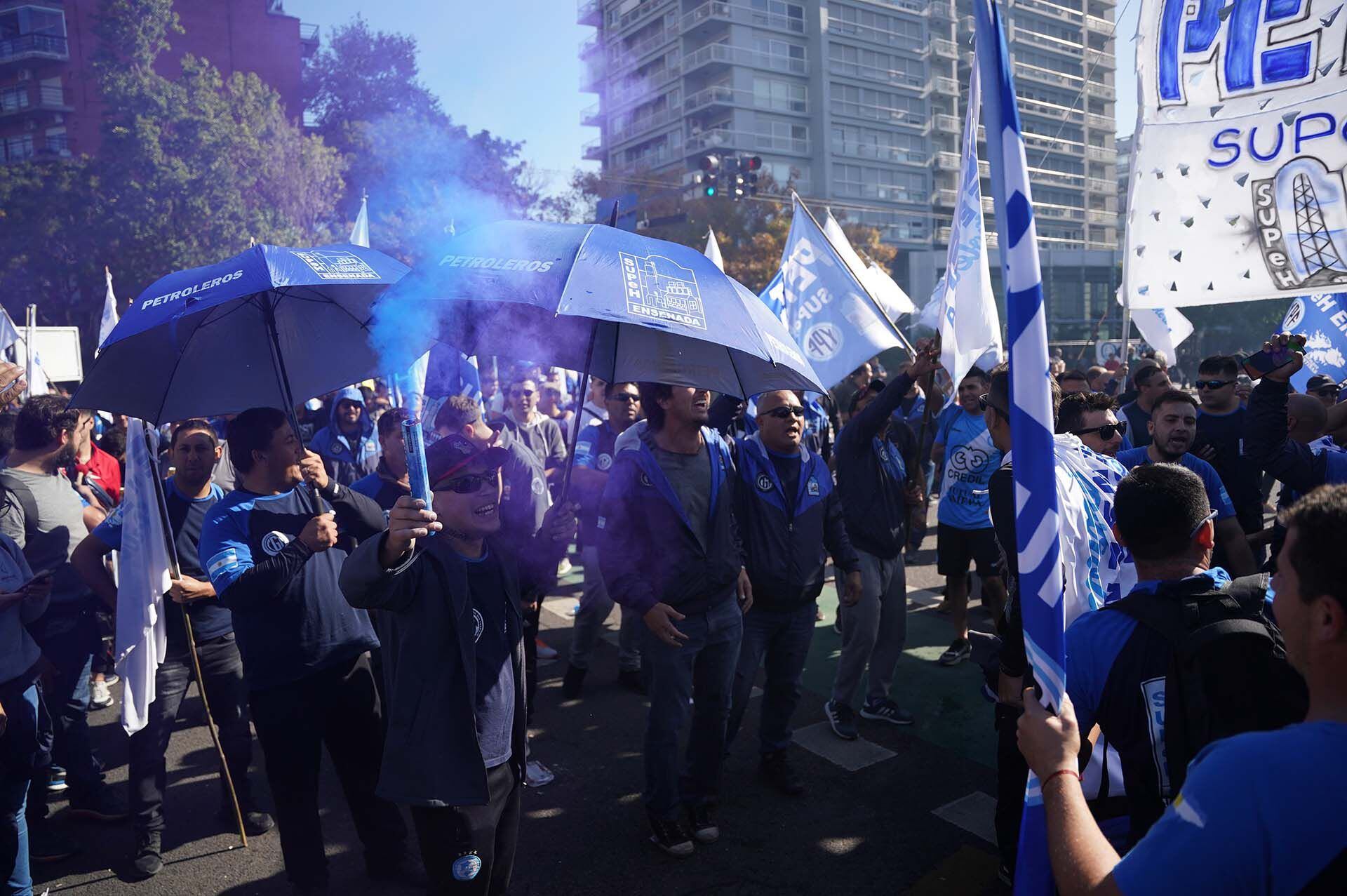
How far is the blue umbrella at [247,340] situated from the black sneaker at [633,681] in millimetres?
3180

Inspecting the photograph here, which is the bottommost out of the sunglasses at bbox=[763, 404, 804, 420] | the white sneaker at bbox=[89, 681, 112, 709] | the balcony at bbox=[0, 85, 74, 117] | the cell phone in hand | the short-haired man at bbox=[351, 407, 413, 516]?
the white sneaker at bbox=[89, 681, 112, 709]

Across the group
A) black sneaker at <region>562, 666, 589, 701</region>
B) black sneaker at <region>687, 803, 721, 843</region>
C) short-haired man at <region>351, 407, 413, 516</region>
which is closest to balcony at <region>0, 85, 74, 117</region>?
short-haired man at <region>351, 407, 413, 516</region>

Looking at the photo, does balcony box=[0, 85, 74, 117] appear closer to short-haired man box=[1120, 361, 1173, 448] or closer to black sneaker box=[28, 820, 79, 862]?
black sneaker box=[28, 820, 79, 862]

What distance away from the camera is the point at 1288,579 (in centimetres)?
140

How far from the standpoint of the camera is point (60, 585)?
4.56 meters

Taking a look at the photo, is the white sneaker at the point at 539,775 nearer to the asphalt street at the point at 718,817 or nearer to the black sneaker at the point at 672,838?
the asphalt street at the point at 718,817

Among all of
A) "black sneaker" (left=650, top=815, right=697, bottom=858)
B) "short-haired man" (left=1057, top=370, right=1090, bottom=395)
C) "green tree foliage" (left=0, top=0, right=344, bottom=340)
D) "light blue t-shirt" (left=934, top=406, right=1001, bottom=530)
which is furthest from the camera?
"green tree foliage" (left=0, top=0, right=344, bottom=340)

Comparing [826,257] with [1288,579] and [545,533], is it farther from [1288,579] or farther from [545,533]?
[1288,579]

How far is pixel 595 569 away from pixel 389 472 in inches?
70.8

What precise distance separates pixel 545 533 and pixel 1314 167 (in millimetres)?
3559

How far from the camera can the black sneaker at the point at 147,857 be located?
394cm

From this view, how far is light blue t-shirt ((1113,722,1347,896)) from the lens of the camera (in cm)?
120

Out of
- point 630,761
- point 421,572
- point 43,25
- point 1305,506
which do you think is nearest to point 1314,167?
point 1305,506

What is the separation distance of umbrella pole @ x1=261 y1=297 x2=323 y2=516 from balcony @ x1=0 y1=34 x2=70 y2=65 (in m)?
46.2
